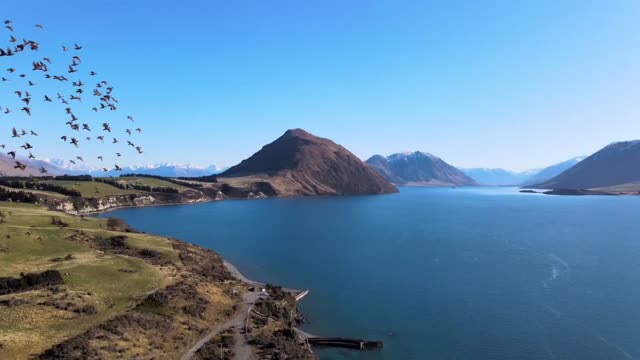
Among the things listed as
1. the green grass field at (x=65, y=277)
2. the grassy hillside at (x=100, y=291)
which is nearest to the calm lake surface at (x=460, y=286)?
the grassy hillside at (x=100, y=291)

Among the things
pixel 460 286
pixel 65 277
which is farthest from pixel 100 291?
pixel 460 286

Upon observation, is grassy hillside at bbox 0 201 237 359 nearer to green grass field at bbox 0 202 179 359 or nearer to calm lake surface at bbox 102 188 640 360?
green grass field at bbox 0 202 179 359

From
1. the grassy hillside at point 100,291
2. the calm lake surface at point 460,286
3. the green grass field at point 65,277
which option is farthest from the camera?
the calm lake surface at point 460,286

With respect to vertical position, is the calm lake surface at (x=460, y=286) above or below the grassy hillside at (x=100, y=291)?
below

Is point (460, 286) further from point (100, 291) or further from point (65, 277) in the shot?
point (65, 277)

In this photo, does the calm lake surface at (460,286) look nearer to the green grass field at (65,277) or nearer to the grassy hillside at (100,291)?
the grassy hillside at (100,291)

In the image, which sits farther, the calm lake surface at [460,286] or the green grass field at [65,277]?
the calm lake surface at [460,286]
